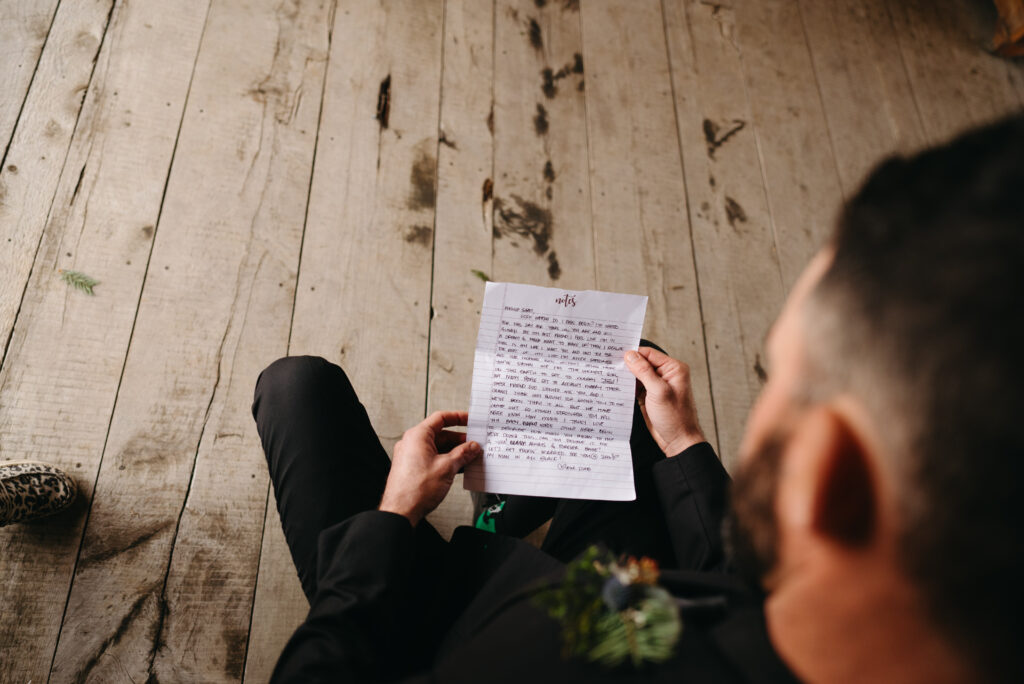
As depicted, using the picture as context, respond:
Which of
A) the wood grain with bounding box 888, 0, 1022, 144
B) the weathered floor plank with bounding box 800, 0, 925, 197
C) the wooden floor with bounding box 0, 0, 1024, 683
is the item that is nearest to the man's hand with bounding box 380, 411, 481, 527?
the wooden floor with bounding box 0, 0, 1024, 683

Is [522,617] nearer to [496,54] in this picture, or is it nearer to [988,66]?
[496,54]

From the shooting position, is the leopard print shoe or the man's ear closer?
the man's ear

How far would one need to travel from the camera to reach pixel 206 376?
1.11 m

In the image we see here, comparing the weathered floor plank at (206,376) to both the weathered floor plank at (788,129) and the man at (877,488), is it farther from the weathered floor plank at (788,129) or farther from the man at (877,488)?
the weathered floor plank at (788,129)

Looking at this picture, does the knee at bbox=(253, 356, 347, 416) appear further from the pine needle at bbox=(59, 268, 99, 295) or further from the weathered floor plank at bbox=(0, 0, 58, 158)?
the weathered floor plank at bbox=(0, 0, 58, 158)

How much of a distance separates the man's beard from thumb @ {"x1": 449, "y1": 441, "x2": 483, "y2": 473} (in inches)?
14.9

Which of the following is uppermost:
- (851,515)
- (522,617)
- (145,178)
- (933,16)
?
(933,16)

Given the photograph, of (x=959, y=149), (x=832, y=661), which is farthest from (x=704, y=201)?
(x=832, y=661)

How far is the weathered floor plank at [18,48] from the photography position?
123cm

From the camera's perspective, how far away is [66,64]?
1294 millimetres

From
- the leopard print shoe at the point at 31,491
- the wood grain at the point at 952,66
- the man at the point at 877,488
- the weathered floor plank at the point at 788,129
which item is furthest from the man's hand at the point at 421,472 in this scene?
the wood grain at the point at 952,66

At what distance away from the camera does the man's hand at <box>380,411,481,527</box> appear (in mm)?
733

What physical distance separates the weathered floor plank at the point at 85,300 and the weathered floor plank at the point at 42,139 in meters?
0.02

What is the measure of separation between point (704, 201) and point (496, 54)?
2.14ft
